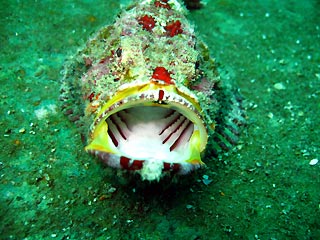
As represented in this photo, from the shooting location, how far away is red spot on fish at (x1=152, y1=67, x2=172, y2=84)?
2968mm

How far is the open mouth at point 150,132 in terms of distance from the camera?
104 inches

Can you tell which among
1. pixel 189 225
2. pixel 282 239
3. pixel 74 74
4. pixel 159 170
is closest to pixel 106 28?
pixel 74 74

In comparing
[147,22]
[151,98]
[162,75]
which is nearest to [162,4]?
[147,22]

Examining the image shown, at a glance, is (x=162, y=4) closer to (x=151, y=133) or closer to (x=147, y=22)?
(x=147, y=22)

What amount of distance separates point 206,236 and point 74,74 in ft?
8.25

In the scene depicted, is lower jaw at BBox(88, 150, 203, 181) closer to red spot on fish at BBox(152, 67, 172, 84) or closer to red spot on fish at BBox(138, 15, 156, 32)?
red spot on fish at BBox(152, 67, 172, 84)

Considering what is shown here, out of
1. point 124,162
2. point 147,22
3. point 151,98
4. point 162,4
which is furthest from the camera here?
point 162,4

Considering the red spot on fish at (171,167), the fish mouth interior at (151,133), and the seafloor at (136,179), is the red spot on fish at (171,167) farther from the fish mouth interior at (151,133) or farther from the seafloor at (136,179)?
the seafloor at (136,179)

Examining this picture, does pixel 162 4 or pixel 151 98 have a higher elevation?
pixel 162 4

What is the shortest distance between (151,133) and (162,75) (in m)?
0.62

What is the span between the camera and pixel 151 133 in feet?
10.9

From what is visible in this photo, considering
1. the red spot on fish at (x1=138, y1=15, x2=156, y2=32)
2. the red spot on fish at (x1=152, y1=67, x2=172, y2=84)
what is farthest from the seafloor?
the red spot on fish at (x1=138, y1=15, x2=156, y2=32)

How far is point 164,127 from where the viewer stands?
339 cm

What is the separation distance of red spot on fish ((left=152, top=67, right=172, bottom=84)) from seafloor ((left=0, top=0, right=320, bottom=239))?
900mm
